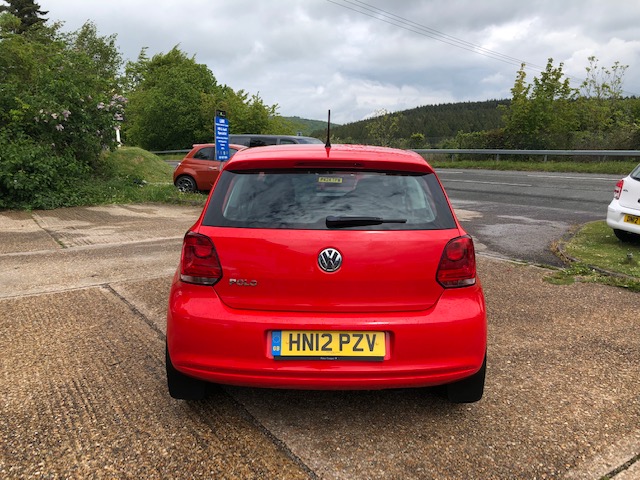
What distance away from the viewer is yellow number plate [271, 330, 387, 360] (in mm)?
2354

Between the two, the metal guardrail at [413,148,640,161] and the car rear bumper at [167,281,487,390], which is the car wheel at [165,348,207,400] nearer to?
the car rear bumper at [167,281,487,390]

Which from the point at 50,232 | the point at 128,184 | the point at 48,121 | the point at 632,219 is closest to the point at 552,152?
the point at 632,219

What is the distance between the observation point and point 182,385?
270cm

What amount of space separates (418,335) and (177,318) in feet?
3.85

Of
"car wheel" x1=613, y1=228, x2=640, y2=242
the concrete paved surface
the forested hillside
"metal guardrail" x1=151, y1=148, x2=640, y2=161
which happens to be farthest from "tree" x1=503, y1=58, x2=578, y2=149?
the forested hillside

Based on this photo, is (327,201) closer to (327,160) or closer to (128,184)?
(327,160)

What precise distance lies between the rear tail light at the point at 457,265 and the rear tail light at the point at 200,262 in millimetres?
1097

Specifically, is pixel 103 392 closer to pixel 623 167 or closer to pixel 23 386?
pixel 23 386

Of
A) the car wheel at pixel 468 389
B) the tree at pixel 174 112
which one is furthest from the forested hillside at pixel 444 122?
the car wheel at pixel 468 389

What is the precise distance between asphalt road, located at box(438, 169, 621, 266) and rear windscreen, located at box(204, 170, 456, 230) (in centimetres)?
430

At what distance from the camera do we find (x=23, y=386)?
3012 mm

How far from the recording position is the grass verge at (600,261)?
5.40 m

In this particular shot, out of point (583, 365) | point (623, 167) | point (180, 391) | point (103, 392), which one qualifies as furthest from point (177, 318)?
point (623, 167)

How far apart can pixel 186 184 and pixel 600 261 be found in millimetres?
10568
